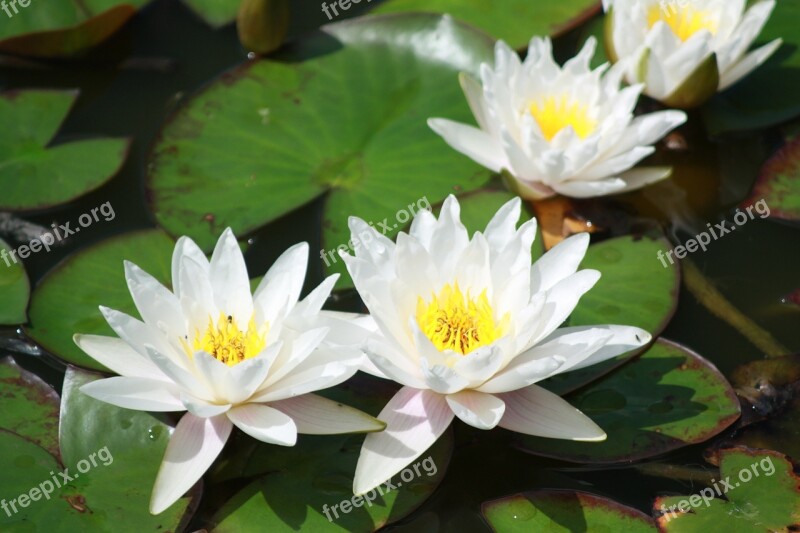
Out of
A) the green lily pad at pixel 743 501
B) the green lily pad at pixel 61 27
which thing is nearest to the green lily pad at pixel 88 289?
the green lily pad at pixel 61 27

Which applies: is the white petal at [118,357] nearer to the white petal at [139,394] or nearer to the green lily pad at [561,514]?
the white petal at [139,394]

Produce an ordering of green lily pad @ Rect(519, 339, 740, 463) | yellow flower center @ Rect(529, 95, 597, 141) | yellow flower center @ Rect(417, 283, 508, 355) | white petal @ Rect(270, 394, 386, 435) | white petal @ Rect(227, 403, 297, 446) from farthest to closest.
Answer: yellow flower center @ Rect(529, 95, 597, 141) < green lily pad @ Rect(519, 339, 740, 463) < yellow flower center @ Rect(417, 283, 508, 355) < white petal @ Rect(270, 394, 386, 435) < white petal @ Rect(227, 403, 297, 446)

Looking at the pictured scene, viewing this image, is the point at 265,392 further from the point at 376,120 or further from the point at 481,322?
the point at 376,120

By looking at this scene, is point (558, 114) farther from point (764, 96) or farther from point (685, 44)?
point (764, 96)

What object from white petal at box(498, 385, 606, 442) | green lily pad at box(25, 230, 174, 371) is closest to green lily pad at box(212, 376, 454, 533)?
white petal at box(498, 385, 606, 442)

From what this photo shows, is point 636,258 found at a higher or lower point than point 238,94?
lower

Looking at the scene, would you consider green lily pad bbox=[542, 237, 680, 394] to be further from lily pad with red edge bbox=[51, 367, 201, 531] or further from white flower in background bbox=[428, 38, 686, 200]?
lily pad with red edge bbox=[51, 367, 201, 531]

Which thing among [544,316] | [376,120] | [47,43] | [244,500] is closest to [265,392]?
[244,500]
